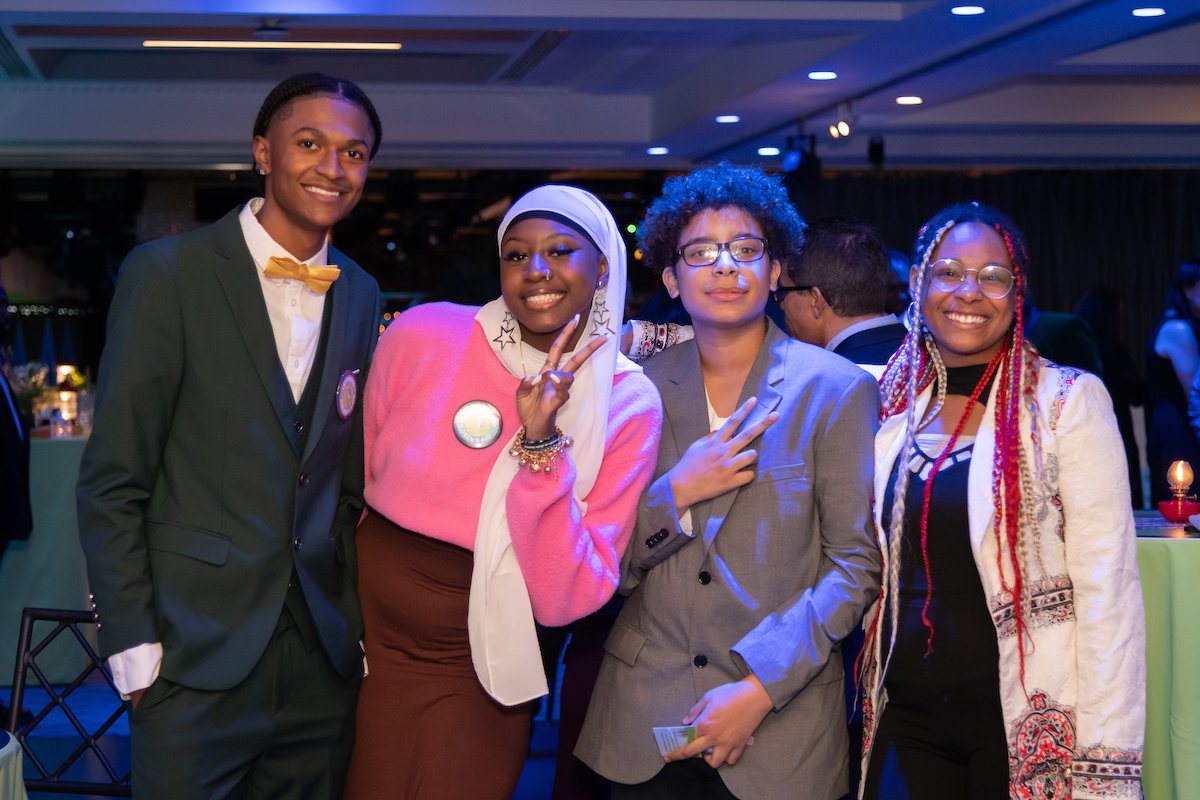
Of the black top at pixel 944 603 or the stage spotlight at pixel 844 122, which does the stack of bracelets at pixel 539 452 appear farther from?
the stage spotlight at pixel 844 122

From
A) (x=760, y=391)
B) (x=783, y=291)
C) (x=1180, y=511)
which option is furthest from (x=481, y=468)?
(x=1180, y=511)

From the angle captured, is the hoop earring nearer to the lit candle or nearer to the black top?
the black top

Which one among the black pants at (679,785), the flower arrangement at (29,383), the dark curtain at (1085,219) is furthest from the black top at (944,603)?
the dark curtain at (1085,219)

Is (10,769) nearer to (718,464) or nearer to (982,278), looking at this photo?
(718,464)

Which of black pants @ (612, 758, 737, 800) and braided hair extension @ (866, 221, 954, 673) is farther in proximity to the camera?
braided hair extension @ (866, 221, 954, 673)

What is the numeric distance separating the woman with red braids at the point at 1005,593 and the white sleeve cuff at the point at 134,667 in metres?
1.36

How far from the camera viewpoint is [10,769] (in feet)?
8.32

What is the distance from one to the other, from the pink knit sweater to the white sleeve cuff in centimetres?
53

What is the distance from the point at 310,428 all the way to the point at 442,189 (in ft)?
29.4

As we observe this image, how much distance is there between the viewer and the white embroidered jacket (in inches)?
95.0

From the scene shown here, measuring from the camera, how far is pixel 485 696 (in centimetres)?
269

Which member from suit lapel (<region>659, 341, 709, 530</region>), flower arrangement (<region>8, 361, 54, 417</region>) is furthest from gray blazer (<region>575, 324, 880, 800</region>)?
flower arrangement (<region>8, 361, 54, 417</region>)

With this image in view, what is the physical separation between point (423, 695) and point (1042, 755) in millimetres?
1194

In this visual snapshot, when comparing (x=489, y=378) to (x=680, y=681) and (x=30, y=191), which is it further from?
(x=30, y=191)
